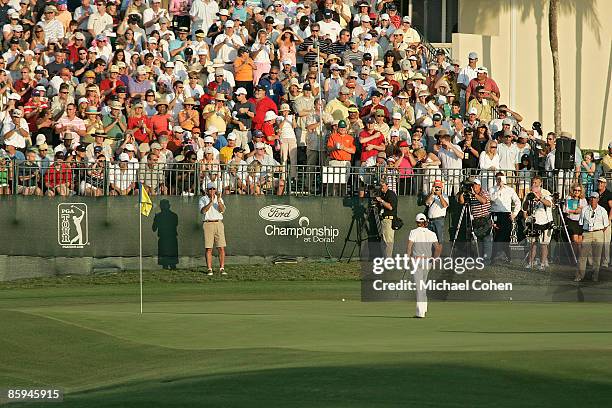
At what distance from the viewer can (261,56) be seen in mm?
32031

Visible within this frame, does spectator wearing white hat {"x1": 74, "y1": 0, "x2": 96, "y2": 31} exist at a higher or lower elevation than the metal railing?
higher

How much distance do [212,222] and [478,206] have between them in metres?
5.82

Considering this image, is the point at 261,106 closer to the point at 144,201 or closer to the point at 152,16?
the point at 152,16

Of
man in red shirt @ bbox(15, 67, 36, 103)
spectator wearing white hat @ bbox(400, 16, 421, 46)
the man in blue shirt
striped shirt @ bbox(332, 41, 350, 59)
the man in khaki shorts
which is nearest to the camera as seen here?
the man in khaki shorts

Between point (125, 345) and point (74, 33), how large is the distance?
48.2 feet

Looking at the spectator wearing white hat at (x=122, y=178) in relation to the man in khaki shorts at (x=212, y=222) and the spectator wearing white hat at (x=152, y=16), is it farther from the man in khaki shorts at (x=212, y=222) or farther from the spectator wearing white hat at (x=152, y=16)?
the spectator wearing white hat at (x=152, y=16)

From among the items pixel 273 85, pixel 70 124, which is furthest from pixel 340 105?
pixel 70 124

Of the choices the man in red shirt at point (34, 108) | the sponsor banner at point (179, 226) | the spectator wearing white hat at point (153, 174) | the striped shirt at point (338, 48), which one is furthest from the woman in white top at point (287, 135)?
the man in red shirt at point (34, 108)

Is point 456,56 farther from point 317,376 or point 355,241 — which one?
point 317,376

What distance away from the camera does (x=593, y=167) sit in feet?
105

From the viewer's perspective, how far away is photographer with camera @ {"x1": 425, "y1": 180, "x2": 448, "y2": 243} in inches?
1160

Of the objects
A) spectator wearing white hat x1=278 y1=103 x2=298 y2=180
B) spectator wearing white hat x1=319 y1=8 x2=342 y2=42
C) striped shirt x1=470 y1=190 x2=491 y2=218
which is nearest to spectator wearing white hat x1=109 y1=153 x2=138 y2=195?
spectator wearing white hat x1=278 y1=103 x2=298 y2=180

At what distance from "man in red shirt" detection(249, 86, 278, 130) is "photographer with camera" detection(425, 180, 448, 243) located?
13.8 ft

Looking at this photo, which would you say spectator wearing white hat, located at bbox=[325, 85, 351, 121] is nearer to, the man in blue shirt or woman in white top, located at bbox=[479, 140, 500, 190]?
the man in blue shirt
